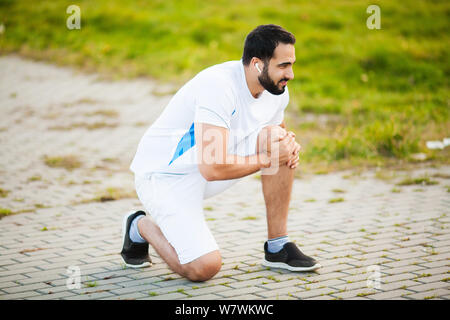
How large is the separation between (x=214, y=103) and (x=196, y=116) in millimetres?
159

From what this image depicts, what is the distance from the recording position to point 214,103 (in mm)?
4082

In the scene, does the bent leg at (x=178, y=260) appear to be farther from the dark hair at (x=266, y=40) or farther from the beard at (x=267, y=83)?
the dark hair at (x=266, y=40)

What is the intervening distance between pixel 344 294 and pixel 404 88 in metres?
9.12

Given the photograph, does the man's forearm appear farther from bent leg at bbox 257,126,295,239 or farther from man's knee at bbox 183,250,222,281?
man's knee at bbox 183,250,222,281

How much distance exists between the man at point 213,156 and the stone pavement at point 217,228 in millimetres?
221

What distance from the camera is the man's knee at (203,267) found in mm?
4191

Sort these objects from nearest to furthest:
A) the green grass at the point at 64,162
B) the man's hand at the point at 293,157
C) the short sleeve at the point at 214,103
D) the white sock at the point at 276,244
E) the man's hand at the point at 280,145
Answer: the short sleeve at the point at 214,103
the man's hand at the point at 280,145
the man's hand at the point at 293,157
the white sock at the point at 276,244
the green grass at the point at 64,162

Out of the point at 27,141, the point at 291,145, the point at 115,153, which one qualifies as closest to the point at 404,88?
the point at 115,153

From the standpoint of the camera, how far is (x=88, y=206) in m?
6.42

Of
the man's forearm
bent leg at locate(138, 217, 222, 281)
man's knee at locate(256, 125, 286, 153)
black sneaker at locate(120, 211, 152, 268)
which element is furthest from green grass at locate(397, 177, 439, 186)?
black sneaker at locate(120, 211, 152, 268)

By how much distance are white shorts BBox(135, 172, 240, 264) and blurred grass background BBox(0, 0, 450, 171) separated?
3761mm

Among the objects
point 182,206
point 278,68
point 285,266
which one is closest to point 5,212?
point 182,206

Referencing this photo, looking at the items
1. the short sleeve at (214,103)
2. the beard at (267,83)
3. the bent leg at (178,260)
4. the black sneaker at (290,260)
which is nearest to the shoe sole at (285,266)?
the black sneaker at (290,260)
